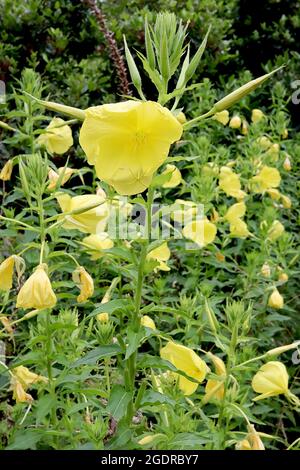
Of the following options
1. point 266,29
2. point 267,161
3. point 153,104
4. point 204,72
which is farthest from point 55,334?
point 266,29

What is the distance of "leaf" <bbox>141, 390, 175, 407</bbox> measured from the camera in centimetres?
164

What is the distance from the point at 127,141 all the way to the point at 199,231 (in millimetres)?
966

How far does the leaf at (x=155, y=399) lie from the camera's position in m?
1.64

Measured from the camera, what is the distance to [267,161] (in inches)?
143

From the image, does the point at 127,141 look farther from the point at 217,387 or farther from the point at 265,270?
the point at 265,270

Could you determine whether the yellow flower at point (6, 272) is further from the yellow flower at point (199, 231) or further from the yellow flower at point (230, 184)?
the yellow flower at point (230, 184)

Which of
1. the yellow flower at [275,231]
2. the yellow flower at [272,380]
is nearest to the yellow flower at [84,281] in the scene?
the yellow flower at [272,380]

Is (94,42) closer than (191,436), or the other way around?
(191,436)

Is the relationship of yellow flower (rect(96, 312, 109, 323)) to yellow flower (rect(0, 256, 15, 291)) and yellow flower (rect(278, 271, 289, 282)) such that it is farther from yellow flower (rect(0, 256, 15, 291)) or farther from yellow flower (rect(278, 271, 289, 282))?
yellow flower (rect(278, 271, 289, 282))

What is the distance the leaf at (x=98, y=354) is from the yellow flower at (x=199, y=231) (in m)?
0.85

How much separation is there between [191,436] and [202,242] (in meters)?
0.94
